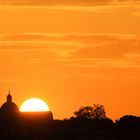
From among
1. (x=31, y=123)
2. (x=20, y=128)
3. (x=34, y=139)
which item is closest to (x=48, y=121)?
(x=31, y=123)

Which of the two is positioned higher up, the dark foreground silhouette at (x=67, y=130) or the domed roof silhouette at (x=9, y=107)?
the domed roof silhouette at (x=9, y=107)

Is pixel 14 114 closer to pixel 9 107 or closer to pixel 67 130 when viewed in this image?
pixel 9 107

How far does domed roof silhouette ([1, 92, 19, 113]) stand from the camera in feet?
592

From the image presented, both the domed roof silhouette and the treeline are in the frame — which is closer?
the treeline

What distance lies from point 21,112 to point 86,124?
10837mm

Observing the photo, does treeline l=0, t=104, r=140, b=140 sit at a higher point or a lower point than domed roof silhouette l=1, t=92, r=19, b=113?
lower

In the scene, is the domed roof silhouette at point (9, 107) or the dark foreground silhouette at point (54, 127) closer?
the dark foreground silhouette at point (54, 127)

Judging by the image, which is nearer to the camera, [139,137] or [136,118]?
[139,137]

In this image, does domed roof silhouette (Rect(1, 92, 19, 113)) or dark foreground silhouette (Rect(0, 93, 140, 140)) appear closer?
dark foreground silhouette (Rect(0, 93, 140, 140))

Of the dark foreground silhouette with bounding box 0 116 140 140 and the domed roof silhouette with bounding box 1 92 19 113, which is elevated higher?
the domed roof silhouette with bounding box 1 92 19 113

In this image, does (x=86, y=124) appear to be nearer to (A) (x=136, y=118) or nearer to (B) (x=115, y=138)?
(A) (x=136, y=118)

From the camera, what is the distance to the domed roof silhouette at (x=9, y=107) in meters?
180

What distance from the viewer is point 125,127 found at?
157625mm

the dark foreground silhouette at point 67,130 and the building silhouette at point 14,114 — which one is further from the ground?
the building silhouette at point 14,114
